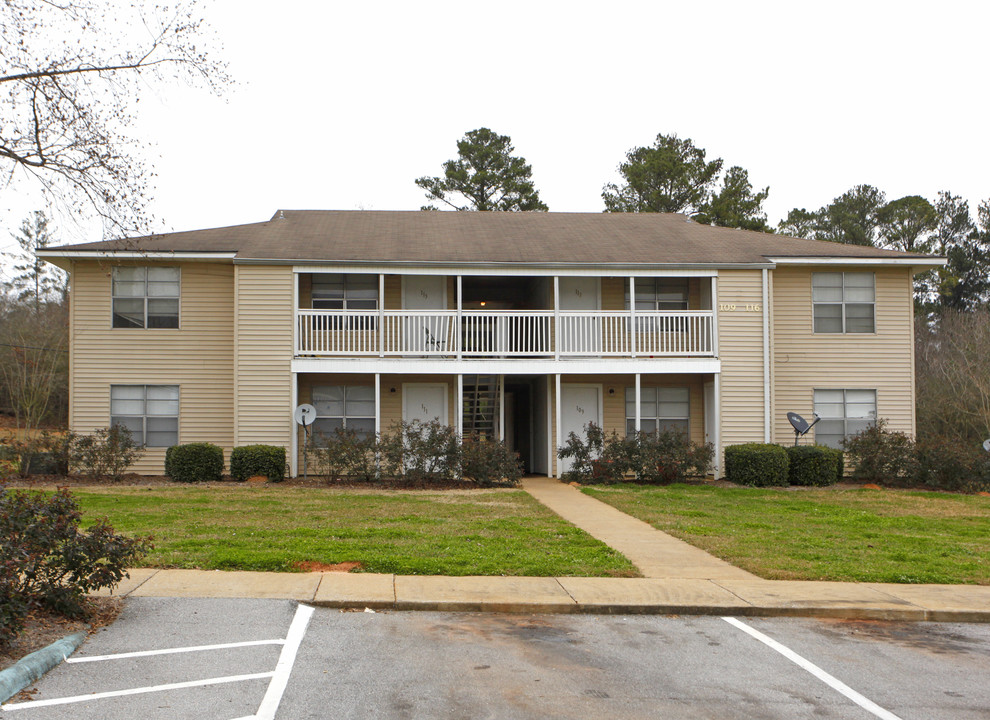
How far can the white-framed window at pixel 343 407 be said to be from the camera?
20.5 m

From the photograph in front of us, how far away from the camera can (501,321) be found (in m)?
20.0

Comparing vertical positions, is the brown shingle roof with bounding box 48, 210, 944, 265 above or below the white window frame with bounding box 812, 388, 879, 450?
above

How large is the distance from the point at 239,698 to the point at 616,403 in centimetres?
1677

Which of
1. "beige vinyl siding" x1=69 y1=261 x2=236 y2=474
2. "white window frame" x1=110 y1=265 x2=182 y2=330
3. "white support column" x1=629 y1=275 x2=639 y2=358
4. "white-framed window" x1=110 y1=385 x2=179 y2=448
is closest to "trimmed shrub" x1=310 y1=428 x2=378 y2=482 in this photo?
"beige vinyl siding" x1=69 y1=261 x2=236 y2=474

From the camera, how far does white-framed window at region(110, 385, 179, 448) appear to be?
2016cm

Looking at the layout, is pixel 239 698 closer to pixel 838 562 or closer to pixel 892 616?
pixel 892 616

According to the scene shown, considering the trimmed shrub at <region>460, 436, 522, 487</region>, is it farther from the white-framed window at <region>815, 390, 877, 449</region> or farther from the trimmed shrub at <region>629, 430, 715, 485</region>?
the white-framed window at <region>815, 390, 877, 449</region>

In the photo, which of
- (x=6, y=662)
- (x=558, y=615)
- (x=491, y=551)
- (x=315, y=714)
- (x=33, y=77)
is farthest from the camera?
(x=33, y=77)

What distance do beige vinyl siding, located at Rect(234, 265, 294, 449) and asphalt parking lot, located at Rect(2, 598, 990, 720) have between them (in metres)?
12.0

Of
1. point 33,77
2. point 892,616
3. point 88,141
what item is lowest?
point 892,616

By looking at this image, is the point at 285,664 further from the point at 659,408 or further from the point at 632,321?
the point at 659,408

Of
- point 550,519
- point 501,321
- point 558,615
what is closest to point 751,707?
point 558,615

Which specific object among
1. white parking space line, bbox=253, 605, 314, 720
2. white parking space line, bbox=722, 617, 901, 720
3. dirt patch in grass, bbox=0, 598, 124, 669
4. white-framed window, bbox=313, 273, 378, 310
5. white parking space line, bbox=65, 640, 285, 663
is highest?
white-framed window, bbox=313, 273, 378, 310

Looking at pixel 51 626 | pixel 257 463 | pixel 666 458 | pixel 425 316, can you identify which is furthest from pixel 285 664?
pixel 425 316
